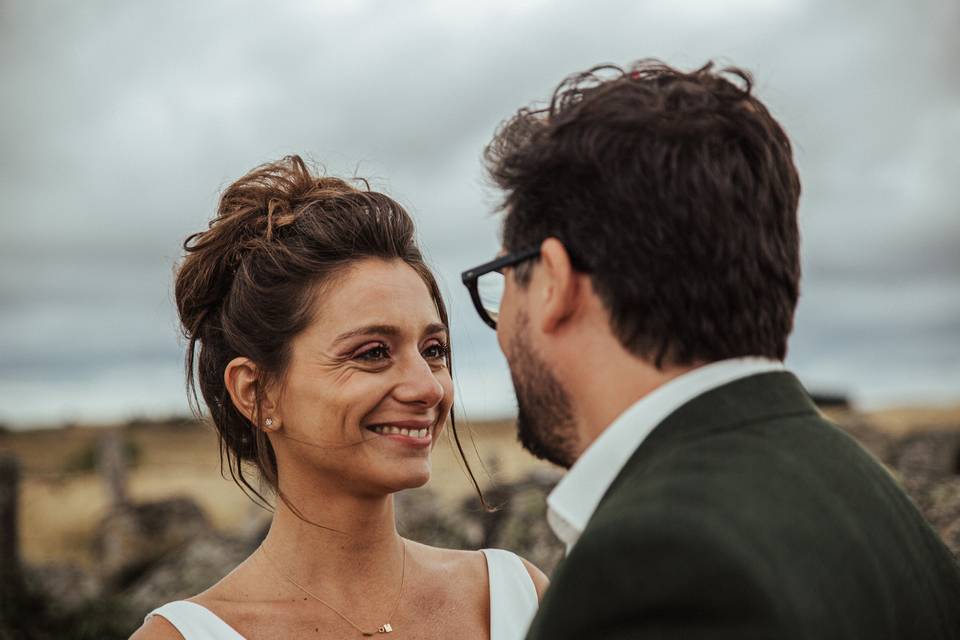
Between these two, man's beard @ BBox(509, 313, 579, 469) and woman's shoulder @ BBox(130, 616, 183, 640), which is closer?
man's beard @ BBox(509, 313, 579, 469)

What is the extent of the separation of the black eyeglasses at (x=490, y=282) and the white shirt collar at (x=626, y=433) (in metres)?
0.47

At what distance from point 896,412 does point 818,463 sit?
121 feet

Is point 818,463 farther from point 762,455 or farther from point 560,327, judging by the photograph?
point 560,327

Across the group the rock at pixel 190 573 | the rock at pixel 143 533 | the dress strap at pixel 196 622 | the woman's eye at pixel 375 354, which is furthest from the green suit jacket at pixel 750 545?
the rock at pixel 143 533

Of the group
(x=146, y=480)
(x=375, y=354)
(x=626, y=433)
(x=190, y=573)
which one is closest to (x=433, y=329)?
(x=375, y=354)

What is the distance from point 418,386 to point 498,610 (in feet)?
3.52

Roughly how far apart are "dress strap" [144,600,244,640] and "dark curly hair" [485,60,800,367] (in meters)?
2.12

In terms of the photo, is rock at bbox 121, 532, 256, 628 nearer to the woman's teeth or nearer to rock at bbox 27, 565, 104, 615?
rock at bbox 27, 565, 104, 615

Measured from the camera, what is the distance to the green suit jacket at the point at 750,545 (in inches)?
61.2

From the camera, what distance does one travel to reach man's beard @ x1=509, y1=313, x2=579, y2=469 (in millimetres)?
2133

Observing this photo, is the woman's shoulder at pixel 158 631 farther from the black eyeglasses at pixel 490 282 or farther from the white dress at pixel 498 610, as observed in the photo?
the black eyeglasses at pixel 490 282

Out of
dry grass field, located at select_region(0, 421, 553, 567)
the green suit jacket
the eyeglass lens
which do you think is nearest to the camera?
the green suit jacket

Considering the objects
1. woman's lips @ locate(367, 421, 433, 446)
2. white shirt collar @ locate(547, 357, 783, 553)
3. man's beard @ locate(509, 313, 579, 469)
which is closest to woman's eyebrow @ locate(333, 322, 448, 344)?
woman's lips @ locate(367, 421, 433, 446)

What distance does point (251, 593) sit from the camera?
354cm
